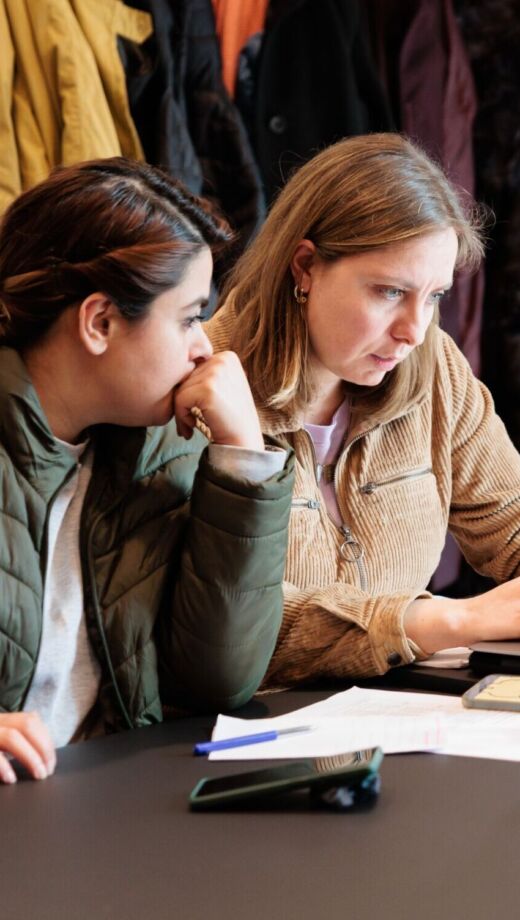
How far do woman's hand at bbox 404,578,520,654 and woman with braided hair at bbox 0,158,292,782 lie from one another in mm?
182

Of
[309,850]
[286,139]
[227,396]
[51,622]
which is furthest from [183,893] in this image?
[286,139]

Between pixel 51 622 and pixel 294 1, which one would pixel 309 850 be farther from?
pixel 294 1

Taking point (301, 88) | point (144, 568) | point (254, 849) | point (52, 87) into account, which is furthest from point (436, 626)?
point (301, 88)

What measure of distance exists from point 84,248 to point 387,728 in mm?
566

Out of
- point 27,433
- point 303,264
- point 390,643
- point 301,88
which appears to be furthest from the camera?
point 301,88

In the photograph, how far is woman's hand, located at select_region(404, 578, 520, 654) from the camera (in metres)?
1.41

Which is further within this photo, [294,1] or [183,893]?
[294,1]

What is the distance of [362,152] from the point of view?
163 cm

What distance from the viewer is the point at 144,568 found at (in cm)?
131

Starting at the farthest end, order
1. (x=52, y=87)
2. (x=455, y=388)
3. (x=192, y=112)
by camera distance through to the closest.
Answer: (x=192, y=112), (x=52, y=87), (x=455, y=388)

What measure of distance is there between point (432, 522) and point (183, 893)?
1017mm

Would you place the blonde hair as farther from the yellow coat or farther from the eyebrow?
the yellow coat

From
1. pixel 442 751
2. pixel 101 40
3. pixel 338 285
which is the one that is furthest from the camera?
pixel 101 40

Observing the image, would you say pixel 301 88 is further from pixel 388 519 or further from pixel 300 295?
pixel 388 519
